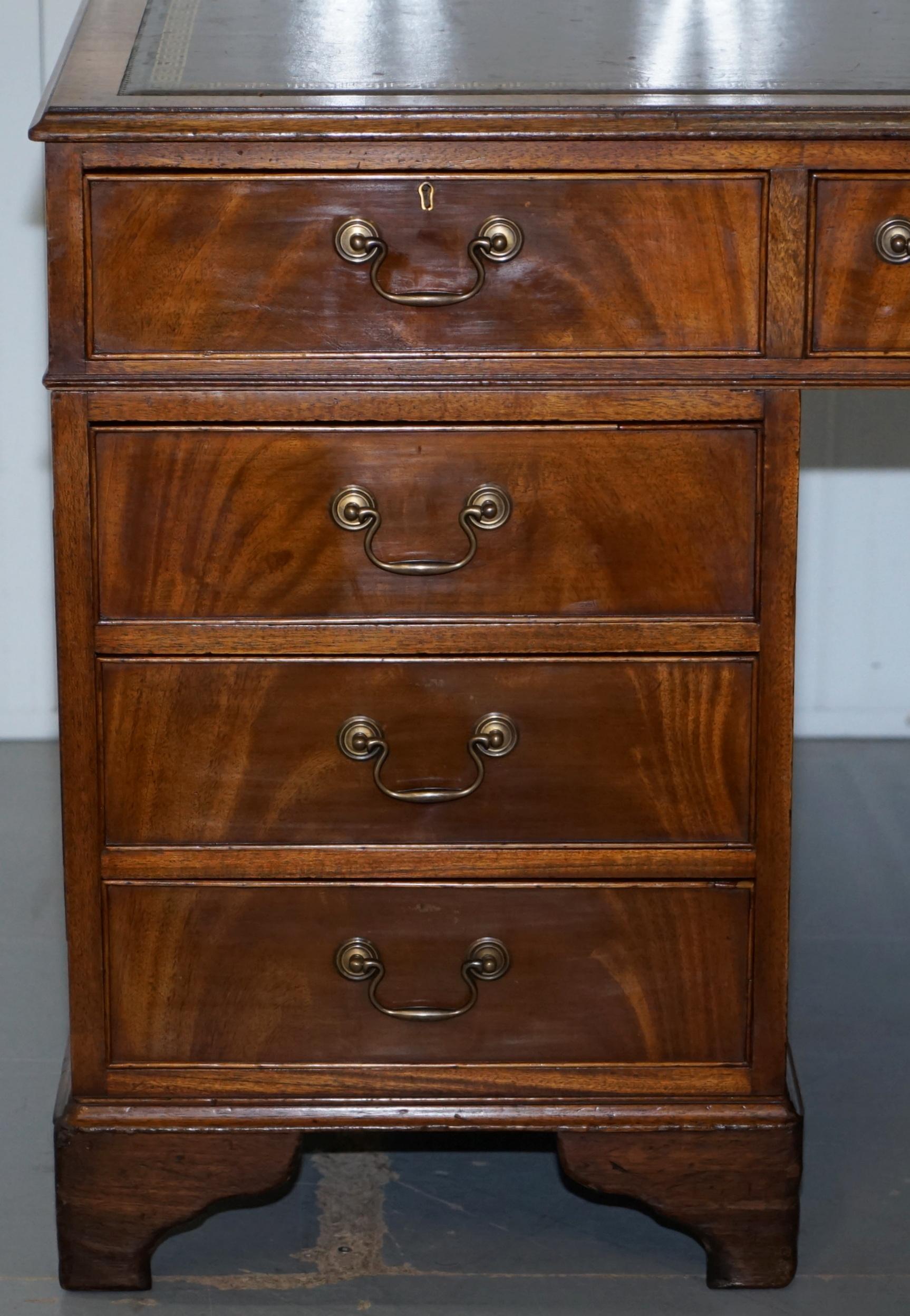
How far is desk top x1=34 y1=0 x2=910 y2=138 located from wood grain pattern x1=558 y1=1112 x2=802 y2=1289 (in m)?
0.94

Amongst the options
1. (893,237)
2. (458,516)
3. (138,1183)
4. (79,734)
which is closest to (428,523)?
(458,516)

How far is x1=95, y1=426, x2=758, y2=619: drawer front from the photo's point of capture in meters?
1.68

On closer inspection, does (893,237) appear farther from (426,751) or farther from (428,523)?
(426,751)

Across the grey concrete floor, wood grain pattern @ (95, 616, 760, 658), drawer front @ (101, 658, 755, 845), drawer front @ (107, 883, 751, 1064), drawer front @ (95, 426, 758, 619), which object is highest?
drawer front @ (95, 426, 758, 619)

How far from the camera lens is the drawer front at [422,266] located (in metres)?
1.61

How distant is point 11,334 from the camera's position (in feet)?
10.5

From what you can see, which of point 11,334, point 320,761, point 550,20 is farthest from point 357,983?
point 11,334

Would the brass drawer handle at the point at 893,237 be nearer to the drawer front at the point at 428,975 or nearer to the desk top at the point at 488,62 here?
the desk top at the point at 488,62

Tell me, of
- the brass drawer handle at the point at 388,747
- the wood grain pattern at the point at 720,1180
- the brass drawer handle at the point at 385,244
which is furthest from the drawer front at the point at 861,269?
the wood grain pattern at the point at 720,1180

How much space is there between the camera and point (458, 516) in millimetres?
1695

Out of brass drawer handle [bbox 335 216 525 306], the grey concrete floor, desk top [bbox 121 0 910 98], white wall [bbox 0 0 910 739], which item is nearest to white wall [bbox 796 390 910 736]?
white wall [bbox 0 0 910 739]

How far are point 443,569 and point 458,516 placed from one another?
0.16 ft

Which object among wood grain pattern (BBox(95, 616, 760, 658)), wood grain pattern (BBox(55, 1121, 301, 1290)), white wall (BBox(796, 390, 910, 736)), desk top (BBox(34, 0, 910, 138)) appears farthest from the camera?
white wall (BBox(796, 390, 910, 736))

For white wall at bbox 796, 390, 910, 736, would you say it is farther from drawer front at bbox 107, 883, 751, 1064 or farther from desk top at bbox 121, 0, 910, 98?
drawer front at bbox 107, 883, 751, 1064
